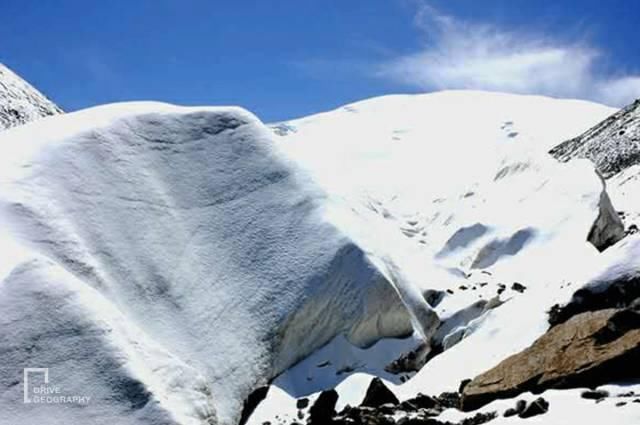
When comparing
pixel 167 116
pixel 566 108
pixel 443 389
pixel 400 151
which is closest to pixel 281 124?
pixel 400 151

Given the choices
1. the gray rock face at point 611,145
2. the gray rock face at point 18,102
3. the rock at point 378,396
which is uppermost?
the gray rock face at point 18,102

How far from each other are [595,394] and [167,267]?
31.2 feet

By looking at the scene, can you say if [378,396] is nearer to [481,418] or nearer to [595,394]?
[481,418]

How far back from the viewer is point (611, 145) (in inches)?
2354

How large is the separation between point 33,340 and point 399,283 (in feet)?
28.7

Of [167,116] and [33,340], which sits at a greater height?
[167,116]

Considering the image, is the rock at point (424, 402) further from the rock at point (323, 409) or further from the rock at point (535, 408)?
the rock at point (535, 408)

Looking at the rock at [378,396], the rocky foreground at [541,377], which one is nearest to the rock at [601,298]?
the rocky foreground at [541,377]

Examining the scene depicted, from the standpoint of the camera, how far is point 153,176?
1958 cm

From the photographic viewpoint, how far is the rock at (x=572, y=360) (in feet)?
40.7

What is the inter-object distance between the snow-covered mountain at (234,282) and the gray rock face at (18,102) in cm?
2039

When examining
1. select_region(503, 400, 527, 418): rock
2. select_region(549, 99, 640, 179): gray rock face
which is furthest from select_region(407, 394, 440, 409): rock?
select_region(549, 99, 640, 179): gray rock face

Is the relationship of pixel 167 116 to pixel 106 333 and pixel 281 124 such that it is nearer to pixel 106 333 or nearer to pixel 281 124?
pixel 106 333

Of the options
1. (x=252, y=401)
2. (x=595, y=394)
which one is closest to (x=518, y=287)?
(x=252, y=401)
